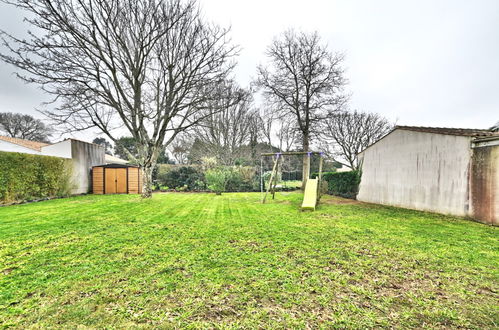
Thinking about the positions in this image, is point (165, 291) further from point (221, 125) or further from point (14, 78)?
point (221, 125)

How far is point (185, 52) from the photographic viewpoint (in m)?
10.1

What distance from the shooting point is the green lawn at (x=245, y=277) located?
1.92 meters

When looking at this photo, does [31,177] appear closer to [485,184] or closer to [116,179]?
[116,179]

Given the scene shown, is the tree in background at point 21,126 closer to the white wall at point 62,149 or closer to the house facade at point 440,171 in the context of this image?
the white wall at point 62,149

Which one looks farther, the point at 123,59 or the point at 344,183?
the point at 344,183

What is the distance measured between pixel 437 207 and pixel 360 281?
7051 millimetres

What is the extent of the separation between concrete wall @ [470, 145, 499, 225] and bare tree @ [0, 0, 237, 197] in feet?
34.7

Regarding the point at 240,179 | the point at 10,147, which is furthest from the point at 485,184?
the point at 10,147

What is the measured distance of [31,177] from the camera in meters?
9.90

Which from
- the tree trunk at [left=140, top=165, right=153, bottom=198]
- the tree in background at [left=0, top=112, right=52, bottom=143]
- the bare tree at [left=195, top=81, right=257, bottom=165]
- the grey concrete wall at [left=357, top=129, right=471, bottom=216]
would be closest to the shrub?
the bare tree at [left=195, top=81, right=257, bottom=165]

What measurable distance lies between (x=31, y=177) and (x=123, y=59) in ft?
23.8

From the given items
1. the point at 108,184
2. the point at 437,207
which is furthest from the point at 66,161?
the point at 437,207

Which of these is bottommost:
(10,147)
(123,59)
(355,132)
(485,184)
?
(485,184)

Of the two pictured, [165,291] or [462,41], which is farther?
[462,41]
